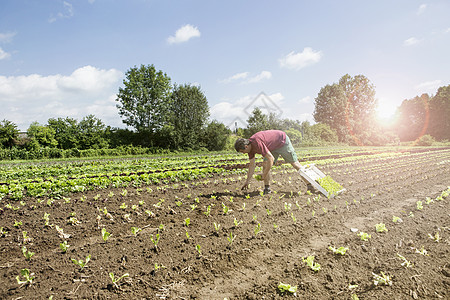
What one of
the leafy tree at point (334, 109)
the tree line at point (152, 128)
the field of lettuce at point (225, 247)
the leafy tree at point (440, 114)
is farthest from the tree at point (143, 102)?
the leafy tree at point (440, 114)

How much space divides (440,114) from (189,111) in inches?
2112

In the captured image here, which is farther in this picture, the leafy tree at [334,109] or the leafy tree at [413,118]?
the leafy tree at [413,118]

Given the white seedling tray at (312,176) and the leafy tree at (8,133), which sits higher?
the leafy tree at (8,133)

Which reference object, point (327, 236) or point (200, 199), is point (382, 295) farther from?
point (200, 199)

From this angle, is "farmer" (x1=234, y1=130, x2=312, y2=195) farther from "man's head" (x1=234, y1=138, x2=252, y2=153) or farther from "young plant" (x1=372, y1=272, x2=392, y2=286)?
"young plant" (x1=372, y1=272, x2=392, y2=286)

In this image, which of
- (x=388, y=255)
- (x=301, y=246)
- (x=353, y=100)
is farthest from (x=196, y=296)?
(x=353, y=100)

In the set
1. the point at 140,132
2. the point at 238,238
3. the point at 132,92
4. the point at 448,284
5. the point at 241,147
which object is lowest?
the point at 448,284

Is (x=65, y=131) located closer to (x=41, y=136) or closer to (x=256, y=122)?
(x=41, y=136)

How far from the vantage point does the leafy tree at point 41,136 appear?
2098cm

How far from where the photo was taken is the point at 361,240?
3588mm

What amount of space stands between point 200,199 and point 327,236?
9.17 feet

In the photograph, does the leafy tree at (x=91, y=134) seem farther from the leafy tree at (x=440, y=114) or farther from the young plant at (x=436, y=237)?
the leafy tree at (x=440, y=114)

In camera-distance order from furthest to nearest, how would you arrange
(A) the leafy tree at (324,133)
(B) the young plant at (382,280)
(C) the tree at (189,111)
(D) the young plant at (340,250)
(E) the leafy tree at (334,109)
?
(E) the leafy tree at (334,109) < (A) the leafy tree at (324,133) < (C) the tree at (189,111) < (D) the young plant at (340,250) < (B) the young plant at (382,280)

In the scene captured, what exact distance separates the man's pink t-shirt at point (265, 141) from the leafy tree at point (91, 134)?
20696mm
